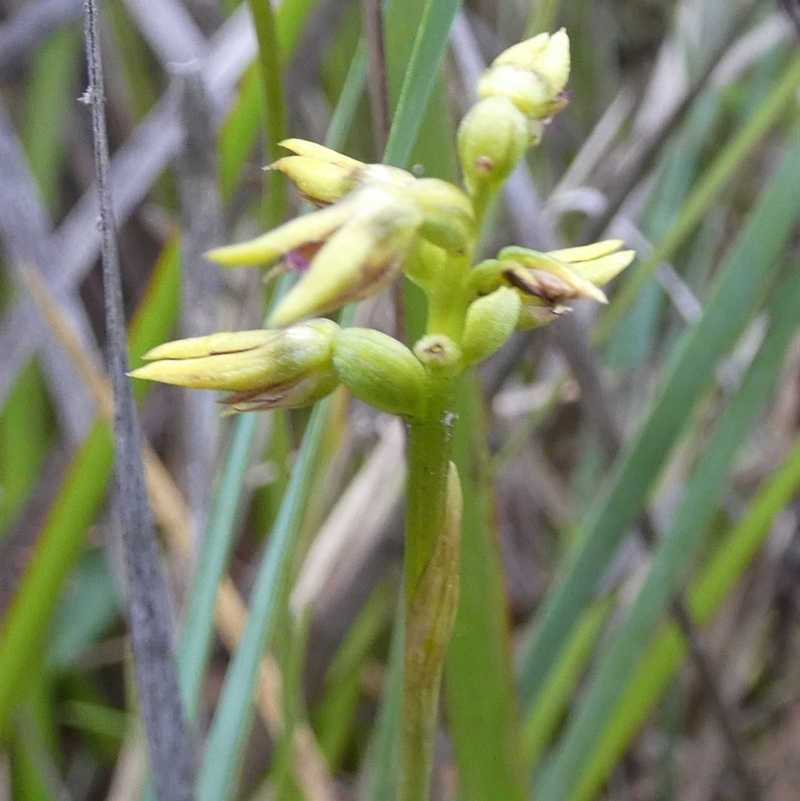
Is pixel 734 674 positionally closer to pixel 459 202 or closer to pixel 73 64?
pixel 459 202

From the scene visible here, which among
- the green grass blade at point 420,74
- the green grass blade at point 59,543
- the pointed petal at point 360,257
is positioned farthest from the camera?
the green grass blade at point 59,543

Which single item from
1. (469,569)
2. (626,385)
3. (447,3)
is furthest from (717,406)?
(447,3)

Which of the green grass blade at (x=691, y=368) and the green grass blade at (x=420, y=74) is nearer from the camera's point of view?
the green grass blade at (x=420, y=74)

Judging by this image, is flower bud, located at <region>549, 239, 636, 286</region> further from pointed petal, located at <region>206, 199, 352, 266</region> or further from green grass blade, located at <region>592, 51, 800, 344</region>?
green grass blade, located at <region>592, 51, 800, 344</region>

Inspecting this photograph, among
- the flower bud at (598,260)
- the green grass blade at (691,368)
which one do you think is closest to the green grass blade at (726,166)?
the green grass blade at (691,368)

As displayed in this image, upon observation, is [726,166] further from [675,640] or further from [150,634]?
[150,634]

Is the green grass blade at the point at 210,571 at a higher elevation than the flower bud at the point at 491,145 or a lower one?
lower

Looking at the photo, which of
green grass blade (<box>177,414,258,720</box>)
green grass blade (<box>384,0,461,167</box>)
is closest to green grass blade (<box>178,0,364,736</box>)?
green grass blade (<box>177,414,258,720</box>)

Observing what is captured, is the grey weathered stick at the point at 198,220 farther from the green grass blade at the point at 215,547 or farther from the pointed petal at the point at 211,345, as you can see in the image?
the pointed petal at the point at 211,345
